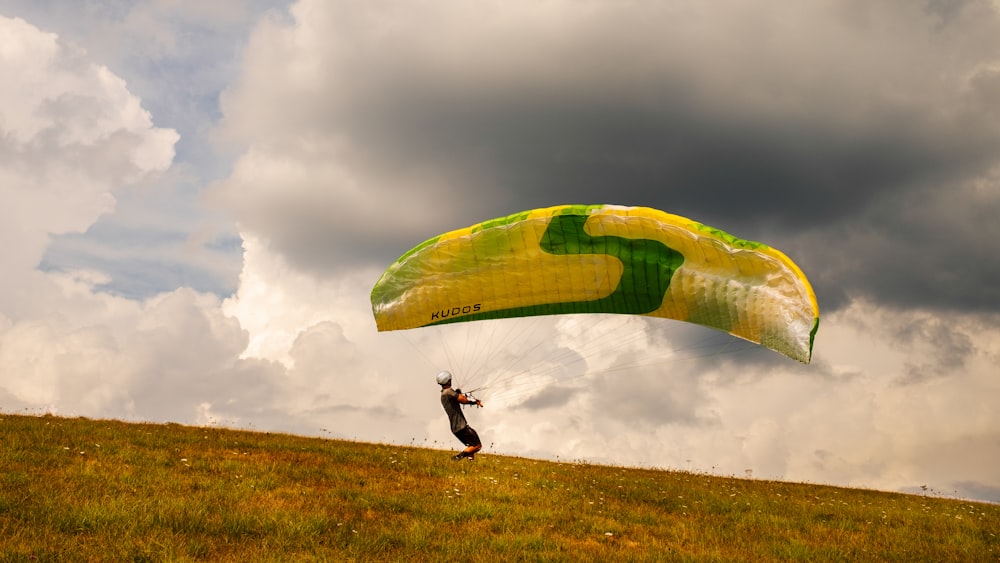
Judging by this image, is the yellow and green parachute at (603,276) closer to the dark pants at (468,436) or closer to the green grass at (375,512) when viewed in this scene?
the dark pants at (468,436)

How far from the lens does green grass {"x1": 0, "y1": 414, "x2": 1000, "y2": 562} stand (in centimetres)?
860

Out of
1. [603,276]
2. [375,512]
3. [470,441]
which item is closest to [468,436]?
[470,441]

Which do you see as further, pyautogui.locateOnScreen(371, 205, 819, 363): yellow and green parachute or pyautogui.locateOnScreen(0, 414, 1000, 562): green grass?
pyautogui.locateOnScreen(371, 205, 819, 363): yellow and green parachute

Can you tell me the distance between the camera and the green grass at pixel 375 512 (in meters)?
8.60

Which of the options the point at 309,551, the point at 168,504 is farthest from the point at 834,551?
the point at 168,504

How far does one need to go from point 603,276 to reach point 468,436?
538 centimetres

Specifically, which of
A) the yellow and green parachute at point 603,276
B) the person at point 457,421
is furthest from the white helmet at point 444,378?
the yellow and green parachute at point 603,276

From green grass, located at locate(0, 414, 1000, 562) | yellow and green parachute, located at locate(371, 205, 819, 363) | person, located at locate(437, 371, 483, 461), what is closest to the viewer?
green grass, located at locate(0, 414, 1000, 562)

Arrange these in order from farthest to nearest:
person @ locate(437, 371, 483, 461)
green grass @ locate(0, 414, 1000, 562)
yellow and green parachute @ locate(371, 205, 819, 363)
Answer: person @ locate(437, 371, 483, 461) < yellow and green parachute @ locate(371, 205, 819, 363) < green grass @ locate(0, 414, 1000, 562)

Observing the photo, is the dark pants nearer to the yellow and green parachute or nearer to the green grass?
the green grass

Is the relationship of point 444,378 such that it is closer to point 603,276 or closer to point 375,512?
point 603,276

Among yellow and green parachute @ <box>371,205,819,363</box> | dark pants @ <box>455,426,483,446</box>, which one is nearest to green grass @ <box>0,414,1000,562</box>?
dark pants @ <box>455,426,483,446</box>

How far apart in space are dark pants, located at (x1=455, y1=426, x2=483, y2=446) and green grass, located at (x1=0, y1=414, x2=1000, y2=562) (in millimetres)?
917

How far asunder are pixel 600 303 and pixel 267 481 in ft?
26.1
